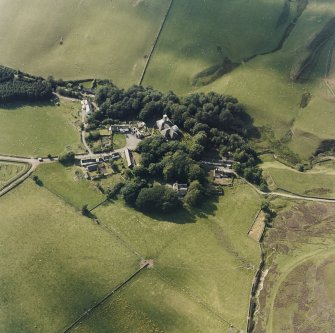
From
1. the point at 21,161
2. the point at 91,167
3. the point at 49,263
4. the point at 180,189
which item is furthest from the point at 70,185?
the point at 180,189

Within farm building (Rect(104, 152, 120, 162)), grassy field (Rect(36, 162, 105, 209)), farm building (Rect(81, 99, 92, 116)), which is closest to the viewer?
grassy field (Rect(36, 162, 105, 209))

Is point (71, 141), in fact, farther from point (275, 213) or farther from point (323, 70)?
point (323, 70)

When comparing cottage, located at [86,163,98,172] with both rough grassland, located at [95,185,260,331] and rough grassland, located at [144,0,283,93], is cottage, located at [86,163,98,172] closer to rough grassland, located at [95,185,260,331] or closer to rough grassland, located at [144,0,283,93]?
rough grassland, located at [95,185,260,331]

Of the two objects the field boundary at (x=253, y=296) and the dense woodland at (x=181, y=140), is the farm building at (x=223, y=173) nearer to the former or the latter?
the dense woodland at (x=181, y=140)

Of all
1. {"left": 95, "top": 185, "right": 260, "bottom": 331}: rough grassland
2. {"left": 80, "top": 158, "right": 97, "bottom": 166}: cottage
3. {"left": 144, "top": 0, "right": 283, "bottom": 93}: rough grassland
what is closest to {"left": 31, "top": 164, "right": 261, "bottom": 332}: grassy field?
{"left": 95, "top": 185, "right": 260, "bottom": 331}: rough grassland

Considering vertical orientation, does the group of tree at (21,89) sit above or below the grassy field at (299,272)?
above

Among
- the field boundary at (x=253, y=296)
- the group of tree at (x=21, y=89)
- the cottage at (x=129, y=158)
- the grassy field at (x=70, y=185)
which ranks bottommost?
the field boundary at (x=253, y=296)

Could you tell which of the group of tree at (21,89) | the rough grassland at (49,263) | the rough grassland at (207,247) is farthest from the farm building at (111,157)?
the group of tree at (21,89)

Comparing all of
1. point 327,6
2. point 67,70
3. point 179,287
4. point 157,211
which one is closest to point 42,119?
point 67,70
